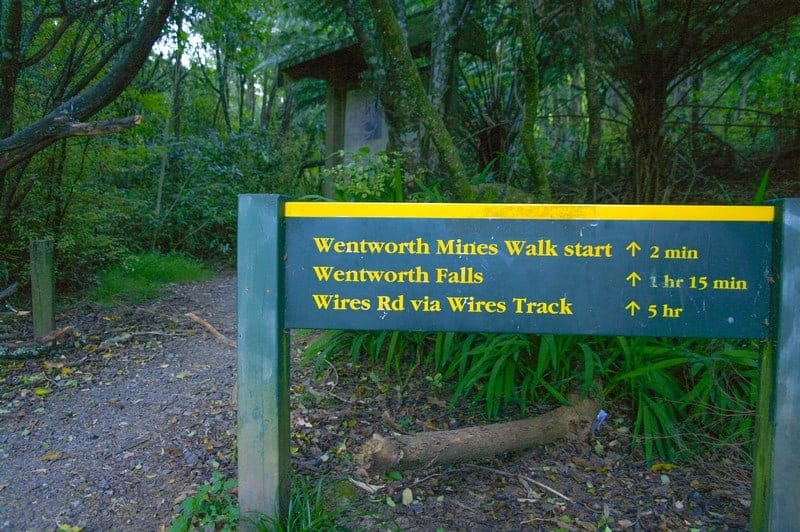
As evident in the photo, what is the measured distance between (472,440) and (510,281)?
1196 millimetres

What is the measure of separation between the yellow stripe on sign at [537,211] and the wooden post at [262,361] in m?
0.14

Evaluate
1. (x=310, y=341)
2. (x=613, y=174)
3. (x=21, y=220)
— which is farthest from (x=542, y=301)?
(x=21, y=220)

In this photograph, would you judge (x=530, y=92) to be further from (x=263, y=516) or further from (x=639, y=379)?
(x=263, y=516)

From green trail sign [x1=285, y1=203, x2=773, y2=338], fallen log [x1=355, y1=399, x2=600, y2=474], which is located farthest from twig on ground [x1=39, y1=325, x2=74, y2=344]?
green trail sign [x1=285, y1=203, x2=773, y2=338]

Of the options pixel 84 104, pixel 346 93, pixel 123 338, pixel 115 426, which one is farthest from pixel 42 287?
pixel 346 93

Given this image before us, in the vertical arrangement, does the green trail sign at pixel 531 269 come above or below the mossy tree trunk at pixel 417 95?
below

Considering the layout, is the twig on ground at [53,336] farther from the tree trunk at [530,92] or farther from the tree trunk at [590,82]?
the tree trunk at [590,82]

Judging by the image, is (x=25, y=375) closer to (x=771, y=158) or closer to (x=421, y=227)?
(x=421, y=227)

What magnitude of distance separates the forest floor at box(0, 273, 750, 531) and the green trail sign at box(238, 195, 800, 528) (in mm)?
693

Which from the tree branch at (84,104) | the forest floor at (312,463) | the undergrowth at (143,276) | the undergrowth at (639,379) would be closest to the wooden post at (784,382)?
the forest floor at (312,463)

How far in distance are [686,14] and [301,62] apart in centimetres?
490

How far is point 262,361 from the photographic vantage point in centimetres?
236

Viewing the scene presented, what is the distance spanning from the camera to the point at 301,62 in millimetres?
8398

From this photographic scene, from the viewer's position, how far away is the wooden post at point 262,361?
7.59 feet
